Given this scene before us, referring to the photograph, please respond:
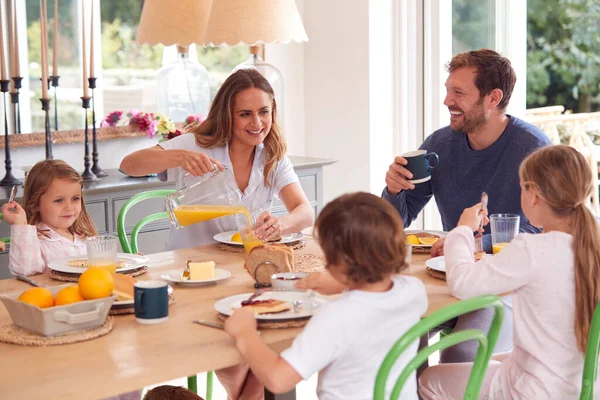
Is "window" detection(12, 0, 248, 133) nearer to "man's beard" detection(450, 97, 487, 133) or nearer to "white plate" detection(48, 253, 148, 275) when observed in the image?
"white plate" detection(48, 253, 148, 275)

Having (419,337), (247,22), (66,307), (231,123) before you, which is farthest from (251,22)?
(419,337)

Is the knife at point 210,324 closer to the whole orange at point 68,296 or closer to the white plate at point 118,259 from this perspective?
the whole orange at point 68,296

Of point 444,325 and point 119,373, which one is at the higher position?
point 119,373

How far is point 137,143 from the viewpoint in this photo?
13.1ft

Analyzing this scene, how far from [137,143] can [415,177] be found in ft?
6.15

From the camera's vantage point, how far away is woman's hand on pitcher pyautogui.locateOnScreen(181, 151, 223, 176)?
236 cm

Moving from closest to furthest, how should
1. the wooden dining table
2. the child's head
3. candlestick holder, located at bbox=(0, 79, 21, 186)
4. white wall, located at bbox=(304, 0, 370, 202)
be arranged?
the wooden dining table → the child's head → candlestick holder, located at bbox=(0, 79, 21, 186) → white wall, located at bbox=(304, 0, 370, 202)

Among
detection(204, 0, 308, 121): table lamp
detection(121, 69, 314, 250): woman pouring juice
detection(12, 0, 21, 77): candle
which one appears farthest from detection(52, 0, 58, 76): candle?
detection(121, 69, 314, 250): woman pouring juice

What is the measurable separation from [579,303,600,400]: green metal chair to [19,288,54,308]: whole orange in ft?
3.49

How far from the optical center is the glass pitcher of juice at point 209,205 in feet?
7.30

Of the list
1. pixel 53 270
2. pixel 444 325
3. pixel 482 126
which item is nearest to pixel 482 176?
pixel 482 126

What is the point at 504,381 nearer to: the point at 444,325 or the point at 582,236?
the point at 582,236

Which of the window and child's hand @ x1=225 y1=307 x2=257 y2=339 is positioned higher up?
the window

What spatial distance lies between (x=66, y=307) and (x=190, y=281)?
44 centimetres
